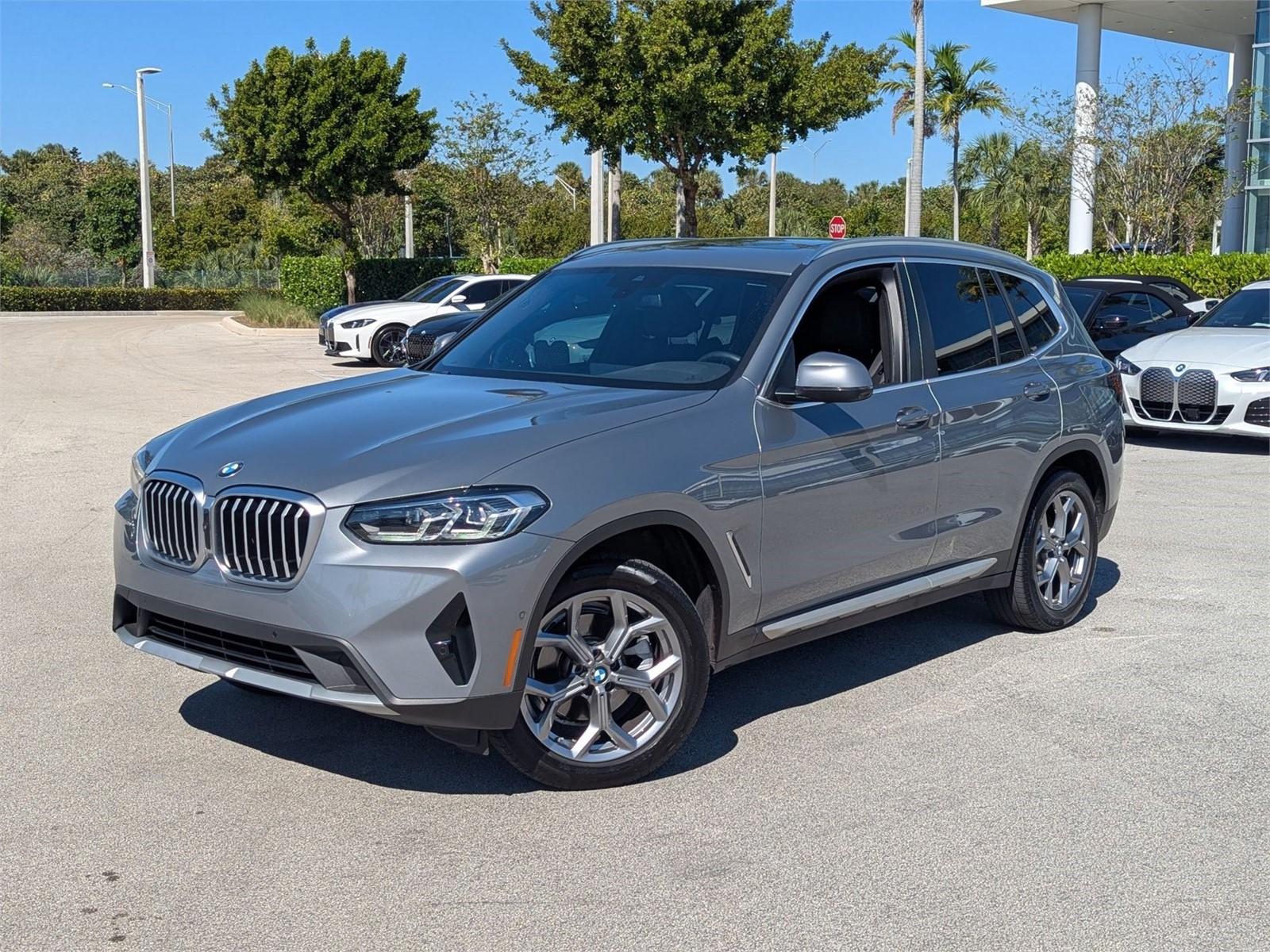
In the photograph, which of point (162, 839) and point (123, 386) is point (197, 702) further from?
point (123, 386)

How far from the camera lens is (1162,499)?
35.0 feet

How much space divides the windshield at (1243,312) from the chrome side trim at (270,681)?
40.7 feet

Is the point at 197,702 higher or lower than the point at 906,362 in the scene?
lower

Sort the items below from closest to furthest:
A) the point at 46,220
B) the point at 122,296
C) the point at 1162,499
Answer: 1. the point at 1162,499
2. the point at 122,296
3. the point at 46,220

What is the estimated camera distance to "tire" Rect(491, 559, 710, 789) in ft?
14.8

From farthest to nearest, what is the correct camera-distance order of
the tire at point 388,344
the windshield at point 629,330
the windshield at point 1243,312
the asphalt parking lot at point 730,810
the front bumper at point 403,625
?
the tire at point 388,344, the windshield at point 1243,312, the windshield at point 629,330, the front bumper at point 403,625, the asphalt parking lot at point 730,810

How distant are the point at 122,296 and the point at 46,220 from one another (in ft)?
88.6

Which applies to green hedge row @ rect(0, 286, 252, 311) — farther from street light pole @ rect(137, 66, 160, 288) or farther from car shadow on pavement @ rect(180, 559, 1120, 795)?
car shadow on pavement @ rect(180, 559, 1120, 795)

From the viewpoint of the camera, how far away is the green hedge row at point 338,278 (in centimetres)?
3734

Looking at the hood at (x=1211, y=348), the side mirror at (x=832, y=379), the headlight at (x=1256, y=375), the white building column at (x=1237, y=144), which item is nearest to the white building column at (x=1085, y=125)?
the white building column at (x=1237, y=144)

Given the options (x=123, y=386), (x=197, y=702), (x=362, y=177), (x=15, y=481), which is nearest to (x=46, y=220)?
(x=362, y=177)

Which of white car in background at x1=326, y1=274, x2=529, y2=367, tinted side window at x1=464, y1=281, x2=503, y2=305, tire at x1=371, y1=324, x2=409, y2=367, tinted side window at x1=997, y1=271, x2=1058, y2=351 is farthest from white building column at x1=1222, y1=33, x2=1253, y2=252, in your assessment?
tinted side window at x1=997, y1=271, x2=1058, y2=351

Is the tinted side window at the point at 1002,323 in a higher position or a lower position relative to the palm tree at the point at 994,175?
lower

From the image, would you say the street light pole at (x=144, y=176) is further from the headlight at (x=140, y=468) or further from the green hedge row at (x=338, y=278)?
the headlight at (x=140, y=468)
